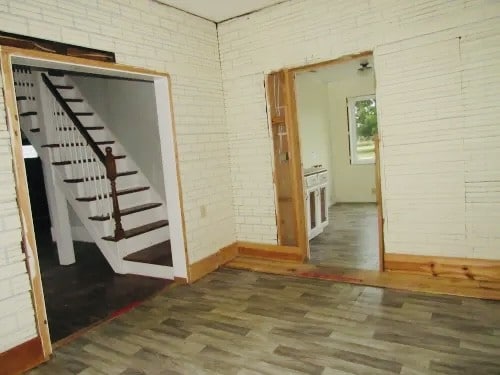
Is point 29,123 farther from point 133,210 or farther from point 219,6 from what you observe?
point 219,6

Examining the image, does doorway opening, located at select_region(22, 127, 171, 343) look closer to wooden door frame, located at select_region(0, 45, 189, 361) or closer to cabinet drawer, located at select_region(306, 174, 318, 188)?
wooden door frame, located at select_region(0, 45, 189, 361)

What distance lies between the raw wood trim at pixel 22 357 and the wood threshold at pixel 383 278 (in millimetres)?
2073

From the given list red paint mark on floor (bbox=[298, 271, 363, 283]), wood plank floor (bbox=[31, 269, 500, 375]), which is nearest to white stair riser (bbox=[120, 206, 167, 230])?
wood plank floor (bbox=[31, 269, 500, 375])

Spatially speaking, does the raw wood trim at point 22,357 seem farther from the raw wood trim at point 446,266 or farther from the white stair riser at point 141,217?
the raw wood trim at point 446,266

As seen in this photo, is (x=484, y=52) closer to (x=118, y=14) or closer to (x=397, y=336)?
(x=397, y=336)

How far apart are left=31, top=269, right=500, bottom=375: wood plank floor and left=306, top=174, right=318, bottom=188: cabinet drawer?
1741mm

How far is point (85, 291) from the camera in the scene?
3.61 meters

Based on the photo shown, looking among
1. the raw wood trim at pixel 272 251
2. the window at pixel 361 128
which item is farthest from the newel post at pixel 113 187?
the window at pixel 361 128

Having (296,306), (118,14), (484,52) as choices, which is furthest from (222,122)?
(484,52)

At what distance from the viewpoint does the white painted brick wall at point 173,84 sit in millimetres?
2273

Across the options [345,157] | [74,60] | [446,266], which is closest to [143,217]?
[74,60]

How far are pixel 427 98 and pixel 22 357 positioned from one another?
373cm

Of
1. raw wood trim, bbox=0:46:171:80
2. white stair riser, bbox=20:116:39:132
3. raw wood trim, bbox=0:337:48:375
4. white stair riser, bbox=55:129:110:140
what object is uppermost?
raw wood trim, bbox=0:46:171:80

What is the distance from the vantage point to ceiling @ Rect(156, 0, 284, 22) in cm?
347
